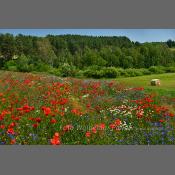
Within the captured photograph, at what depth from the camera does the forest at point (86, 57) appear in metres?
11.5

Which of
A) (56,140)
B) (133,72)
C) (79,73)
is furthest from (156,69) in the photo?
(56,140)

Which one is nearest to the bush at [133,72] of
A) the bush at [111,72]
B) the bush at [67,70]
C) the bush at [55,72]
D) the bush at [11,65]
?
the bush at [111,72]

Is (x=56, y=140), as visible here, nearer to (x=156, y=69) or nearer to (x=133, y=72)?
(x=133, y=72)

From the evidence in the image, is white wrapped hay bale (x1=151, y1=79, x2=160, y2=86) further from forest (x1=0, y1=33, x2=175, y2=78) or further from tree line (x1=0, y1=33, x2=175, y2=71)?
tree line (x1=0, y1=33, x2=175, y2=71)

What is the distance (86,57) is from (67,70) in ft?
1.98

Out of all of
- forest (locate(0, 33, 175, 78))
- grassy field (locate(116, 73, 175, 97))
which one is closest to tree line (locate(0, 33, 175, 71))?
forest (locate(0, 33, 175, 78))

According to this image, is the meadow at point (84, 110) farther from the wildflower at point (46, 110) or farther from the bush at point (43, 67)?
the bush at point (43, 67)

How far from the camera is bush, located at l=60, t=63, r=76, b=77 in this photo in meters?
11.6

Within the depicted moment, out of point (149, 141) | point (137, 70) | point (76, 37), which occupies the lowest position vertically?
point (149, 141)

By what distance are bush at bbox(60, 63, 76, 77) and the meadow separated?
16 cm

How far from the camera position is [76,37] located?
11227 millimetres

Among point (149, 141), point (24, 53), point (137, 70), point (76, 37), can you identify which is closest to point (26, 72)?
point (24, 53)

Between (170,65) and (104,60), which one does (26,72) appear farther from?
(170,65)

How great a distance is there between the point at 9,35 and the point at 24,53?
68 centimetres
